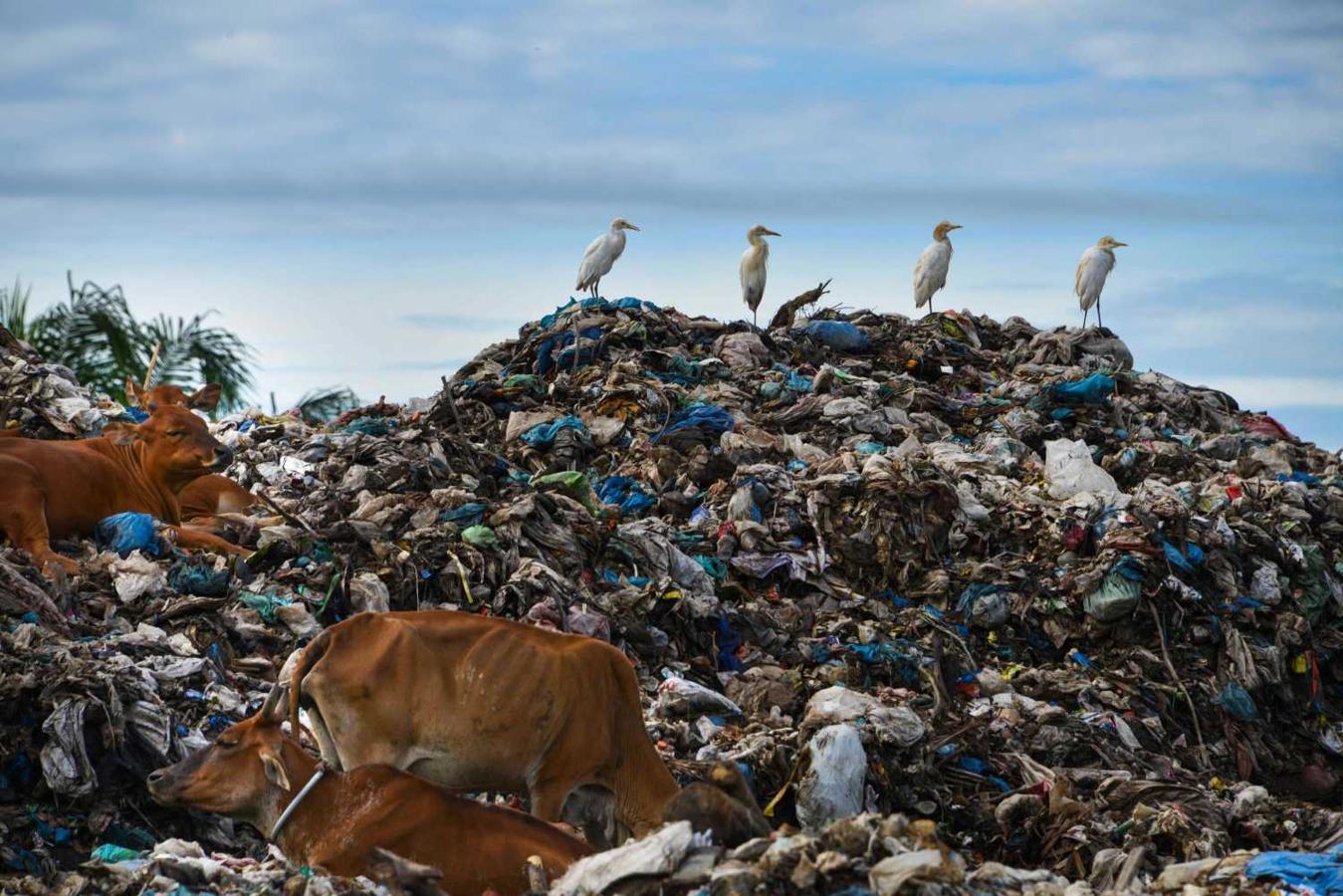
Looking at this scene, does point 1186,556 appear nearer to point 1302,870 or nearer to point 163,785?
point 1302,870

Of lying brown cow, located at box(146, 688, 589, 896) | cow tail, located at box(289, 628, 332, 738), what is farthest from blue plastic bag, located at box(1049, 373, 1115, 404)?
lying brown cow, located at box(146, 688, 589, 896)

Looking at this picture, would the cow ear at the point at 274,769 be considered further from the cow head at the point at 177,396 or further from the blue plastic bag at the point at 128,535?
the cow head at the point at 177,396

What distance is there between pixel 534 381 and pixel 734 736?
8.05 meters

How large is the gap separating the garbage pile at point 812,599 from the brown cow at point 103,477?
31 centimetres

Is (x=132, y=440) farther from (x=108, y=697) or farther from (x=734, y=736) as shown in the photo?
(x=734, y=736)

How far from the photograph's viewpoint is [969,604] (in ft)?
38.9

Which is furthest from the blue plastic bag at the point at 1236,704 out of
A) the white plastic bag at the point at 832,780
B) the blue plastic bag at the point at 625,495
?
the blue plastic bag at the point at 625,495

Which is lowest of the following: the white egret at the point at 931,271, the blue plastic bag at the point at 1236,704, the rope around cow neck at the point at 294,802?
the blue plastic bag at the point at 1236,704

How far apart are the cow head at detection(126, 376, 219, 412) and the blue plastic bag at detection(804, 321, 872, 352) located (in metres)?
8.14

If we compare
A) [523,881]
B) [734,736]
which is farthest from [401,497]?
[523,881]

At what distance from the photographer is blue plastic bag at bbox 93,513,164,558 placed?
10289 millimetres

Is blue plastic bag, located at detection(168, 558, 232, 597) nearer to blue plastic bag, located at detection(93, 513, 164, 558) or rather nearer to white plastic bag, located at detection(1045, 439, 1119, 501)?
blue plastic bag, located at detection(93, 513, 164, 558)

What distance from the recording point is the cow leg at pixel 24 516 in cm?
980

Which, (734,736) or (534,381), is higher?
(534,381)
